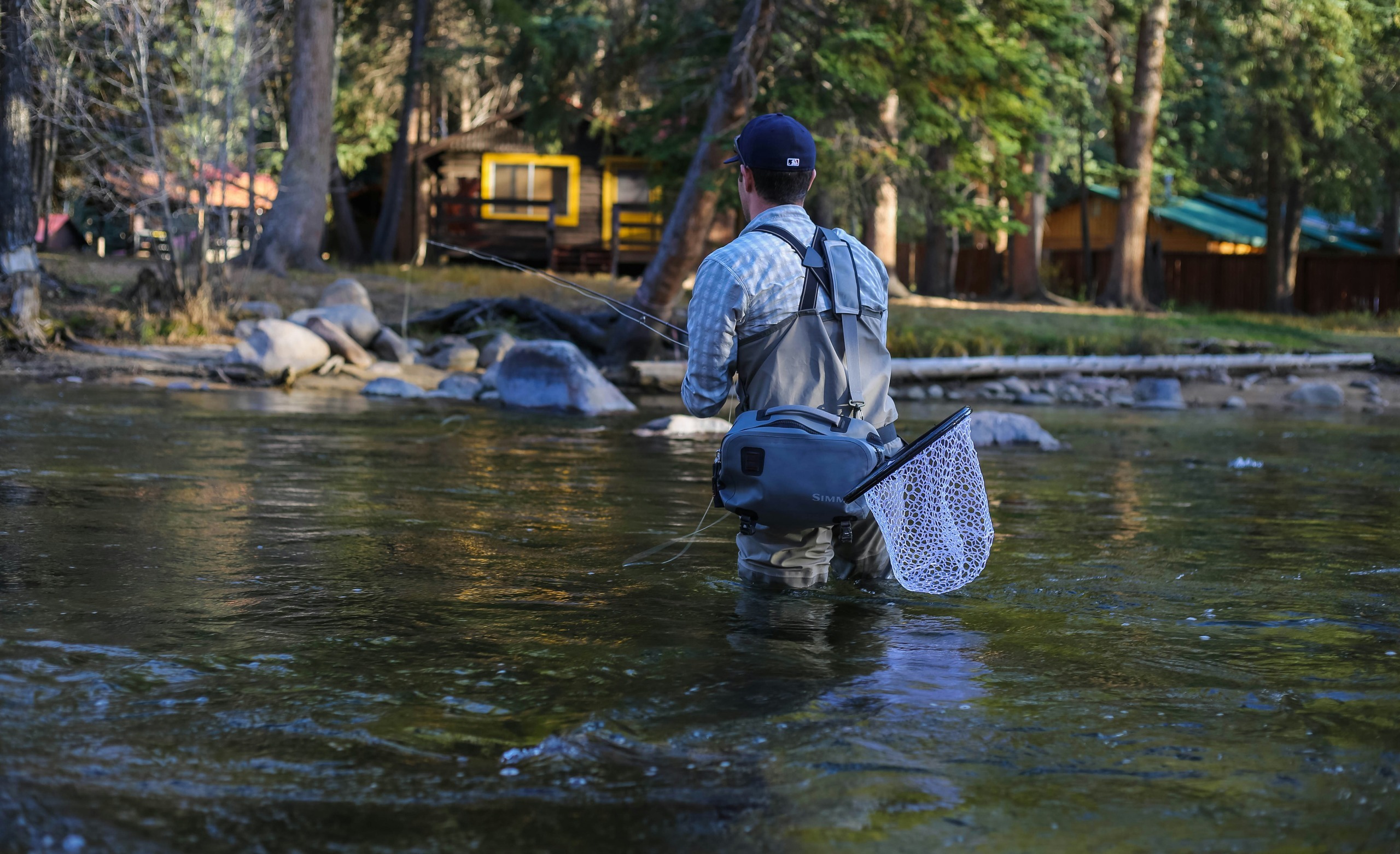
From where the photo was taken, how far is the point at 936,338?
19750 millimetres

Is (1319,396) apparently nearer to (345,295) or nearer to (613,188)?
(345,295)

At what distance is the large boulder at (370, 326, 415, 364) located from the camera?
17812 millimetres

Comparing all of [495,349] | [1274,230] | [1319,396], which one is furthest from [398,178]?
[1319,396]

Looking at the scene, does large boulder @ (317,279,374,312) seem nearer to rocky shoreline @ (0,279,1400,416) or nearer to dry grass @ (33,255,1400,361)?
rocky shoreline @ (0,279,1400,416)

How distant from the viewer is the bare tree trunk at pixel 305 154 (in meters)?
24.0

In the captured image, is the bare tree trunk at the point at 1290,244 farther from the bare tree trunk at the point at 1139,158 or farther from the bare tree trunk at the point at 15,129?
the bare tree trunk at the point at 15,129

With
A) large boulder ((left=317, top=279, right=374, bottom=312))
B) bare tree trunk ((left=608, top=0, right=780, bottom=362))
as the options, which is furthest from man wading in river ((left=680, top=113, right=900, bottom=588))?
large boulder ((left=317, top=279, right=374, bottom=312))

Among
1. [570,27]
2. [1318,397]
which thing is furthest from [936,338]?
[570,27]

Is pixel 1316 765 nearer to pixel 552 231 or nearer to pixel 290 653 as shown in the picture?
pixel 290 653

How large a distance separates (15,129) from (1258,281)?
31.9 metres

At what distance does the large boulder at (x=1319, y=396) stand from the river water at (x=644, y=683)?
11.3 meters

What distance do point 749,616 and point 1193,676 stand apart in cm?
148

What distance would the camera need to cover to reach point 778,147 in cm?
469

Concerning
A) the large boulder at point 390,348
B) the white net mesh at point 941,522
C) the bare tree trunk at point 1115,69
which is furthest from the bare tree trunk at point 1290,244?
the white net mesh at point 941,522
